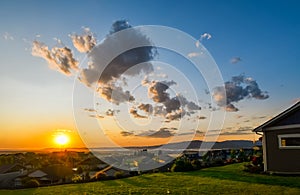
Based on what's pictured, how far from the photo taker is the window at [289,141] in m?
14.3

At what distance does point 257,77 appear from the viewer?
830 inches

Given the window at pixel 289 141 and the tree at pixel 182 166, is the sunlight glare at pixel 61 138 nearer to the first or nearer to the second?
the tree at pixel 182 166

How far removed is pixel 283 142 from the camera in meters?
14.8

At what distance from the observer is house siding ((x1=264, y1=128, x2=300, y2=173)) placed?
14.3 metres

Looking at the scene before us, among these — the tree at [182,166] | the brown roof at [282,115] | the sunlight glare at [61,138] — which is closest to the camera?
the brown roof at [282,115]

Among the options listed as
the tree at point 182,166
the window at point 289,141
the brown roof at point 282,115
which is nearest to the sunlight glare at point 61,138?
the tree at point 182,166

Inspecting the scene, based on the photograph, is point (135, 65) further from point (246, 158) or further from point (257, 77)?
point (246, 158)

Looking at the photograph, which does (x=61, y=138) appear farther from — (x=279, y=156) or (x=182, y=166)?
(x=279, y=156)

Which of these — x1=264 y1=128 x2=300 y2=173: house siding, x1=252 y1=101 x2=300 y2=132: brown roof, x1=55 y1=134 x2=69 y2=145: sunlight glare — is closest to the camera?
x1=264 y1=128 x2=300 y2=173: house siding

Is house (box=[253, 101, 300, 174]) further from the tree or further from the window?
the tree

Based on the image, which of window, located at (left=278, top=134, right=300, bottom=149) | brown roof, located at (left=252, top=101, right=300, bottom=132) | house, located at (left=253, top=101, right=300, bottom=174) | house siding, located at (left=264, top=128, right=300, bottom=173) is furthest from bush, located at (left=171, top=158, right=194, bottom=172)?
window, located at (left=278, top=134, right=300, bottom=149)

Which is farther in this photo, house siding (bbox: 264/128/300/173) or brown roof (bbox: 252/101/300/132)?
brown roof (bbox: 252/101/300/132)

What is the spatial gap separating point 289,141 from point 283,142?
303 millimetres

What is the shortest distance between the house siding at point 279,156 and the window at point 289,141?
6.2 inches
